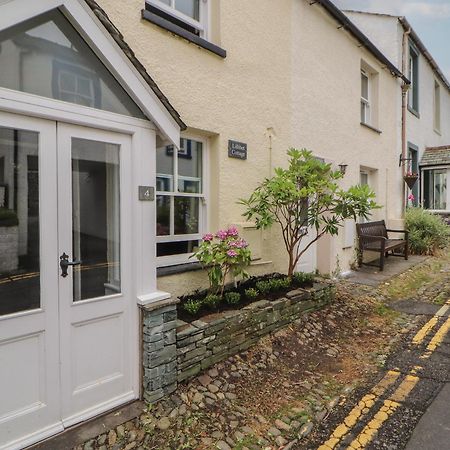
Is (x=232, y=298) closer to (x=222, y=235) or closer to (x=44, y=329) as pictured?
(x=222, y=235)

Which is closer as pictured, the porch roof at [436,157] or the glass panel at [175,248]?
the glass panel at [175,248]

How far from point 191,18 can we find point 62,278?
4.36 m

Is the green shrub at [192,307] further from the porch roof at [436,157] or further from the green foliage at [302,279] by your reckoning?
the porch roof at [436,157]

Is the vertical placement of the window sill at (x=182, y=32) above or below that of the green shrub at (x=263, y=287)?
above

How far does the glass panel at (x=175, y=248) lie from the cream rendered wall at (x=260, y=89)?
15.6 inches

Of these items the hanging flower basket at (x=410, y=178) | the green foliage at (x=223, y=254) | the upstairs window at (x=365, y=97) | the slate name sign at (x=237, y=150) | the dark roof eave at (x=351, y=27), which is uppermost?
the dark roof eave at (x=351, y=27)

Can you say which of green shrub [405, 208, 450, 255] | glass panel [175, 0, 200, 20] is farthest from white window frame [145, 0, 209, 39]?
green shrub [405, 208, 450, 255]

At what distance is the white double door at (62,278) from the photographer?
2.69 m

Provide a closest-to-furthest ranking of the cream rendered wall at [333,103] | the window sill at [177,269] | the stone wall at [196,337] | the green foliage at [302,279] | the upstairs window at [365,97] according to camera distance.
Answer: the stone wall at [196,337] → the window sill at [177,269] → the green foliage at [302,279] → the cream rendered wall at [333,103] → the upstairs window at [365,97]

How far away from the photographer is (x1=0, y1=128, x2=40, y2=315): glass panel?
8.74 ft

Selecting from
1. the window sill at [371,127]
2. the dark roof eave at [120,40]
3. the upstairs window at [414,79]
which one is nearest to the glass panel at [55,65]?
the dark roof eave at [120,40]

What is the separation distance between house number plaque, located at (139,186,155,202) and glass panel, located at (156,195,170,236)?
148cm

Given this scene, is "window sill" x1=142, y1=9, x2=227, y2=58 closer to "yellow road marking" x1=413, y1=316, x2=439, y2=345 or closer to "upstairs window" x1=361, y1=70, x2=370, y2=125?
"yellow road marking" x1=413, y1=316, x2=439, y2=345

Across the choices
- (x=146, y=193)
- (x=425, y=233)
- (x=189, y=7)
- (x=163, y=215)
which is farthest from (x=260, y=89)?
(x=425, y=233)
